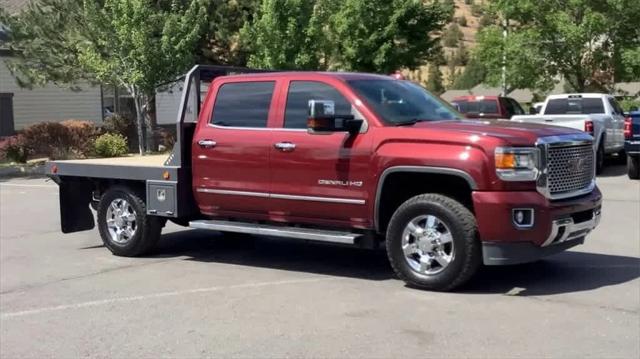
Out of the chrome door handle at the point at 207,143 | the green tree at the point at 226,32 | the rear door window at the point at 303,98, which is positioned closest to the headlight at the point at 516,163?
the rear door window at the point at 303,98

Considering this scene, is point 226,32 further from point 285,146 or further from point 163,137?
A: point 285,146

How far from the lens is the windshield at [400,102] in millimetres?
7375

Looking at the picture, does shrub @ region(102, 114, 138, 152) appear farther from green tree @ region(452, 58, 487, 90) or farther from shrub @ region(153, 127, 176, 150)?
green tree @ region(452, 58, 487, 90)

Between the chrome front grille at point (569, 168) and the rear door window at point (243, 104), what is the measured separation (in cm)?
289

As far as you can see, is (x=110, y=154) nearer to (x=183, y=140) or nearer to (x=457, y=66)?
(x=183, y=140)

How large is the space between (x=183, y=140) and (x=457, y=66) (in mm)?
86119

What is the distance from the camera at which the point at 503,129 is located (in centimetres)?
679

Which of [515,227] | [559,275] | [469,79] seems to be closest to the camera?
[515,227]

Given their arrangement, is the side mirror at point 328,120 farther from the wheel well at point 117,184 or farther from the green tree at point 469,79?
the green tree at point 469,79

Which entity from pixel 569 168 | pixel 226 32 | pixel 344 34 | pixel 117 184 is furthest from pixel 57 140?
pixel 569 168

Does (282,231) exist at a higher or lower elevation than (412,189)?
lower

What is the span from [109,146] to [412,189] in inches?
710

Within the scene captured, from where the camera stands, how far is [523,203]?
6453 millimetres

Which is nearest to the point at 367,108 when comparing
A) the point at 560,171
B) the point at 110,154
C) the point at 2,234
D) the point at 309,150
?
the point at 309,150
